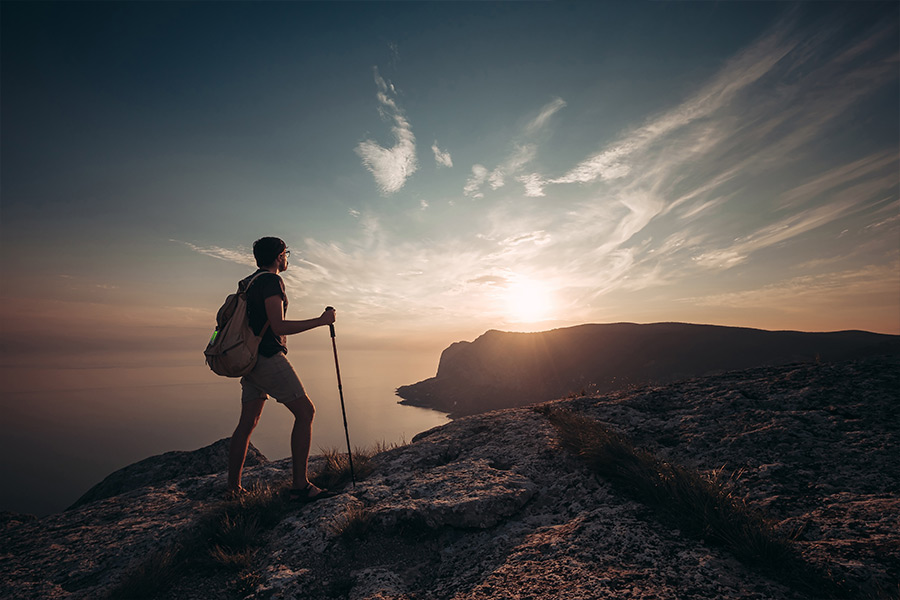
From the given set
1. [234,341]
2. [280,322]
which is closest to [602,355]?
[280,322]

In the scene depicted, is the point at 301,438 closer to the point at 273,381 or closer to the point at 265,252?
the point at 273,381

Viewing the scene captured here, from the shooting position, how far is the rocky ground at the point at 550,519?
2297 millimetres

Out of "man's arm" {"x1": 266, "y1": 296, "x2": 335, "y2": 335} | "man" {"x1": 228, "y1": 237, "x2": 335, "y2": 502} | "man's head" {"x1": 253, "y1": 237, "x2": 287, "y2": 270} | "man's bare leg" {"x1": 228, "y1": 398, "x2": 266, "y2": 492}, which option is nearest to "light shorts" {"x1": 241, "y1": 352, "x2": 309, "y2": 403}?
"man" {"x1": 228, "y1": 237, "x2": 335, "y2": 502}

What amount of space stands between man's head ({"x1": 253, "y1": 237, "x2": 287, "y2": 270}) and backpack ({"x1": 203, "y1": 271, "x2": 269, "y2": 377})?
0.23 meters

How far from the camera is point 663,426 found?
16.3ft

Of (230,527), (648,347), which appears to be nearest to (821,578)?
(230,527)

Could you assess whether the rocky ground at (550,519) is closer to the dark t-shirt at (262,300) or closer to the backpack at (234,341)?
the backpack at (234,341)

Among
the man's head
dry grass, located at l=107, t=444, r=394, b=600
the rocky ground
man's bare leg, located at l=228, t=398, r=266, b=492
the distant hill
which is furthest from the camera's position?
the distant hill

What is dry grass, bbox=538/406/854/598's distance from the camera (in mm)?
2060

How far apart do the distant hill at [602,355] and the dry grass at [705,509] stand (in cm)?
3135

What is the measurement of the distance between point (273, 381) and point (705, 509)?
4.66m

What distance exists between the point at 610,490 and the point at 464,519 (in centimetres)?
154

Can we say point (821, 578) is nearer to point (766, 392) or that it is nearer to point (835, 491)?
point (835, 491)

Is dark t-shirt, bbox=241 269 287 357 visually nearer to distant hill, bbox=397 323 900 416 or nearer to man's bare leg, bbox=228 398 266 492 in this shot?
man's bare leg, bbox=228 398 266 492
